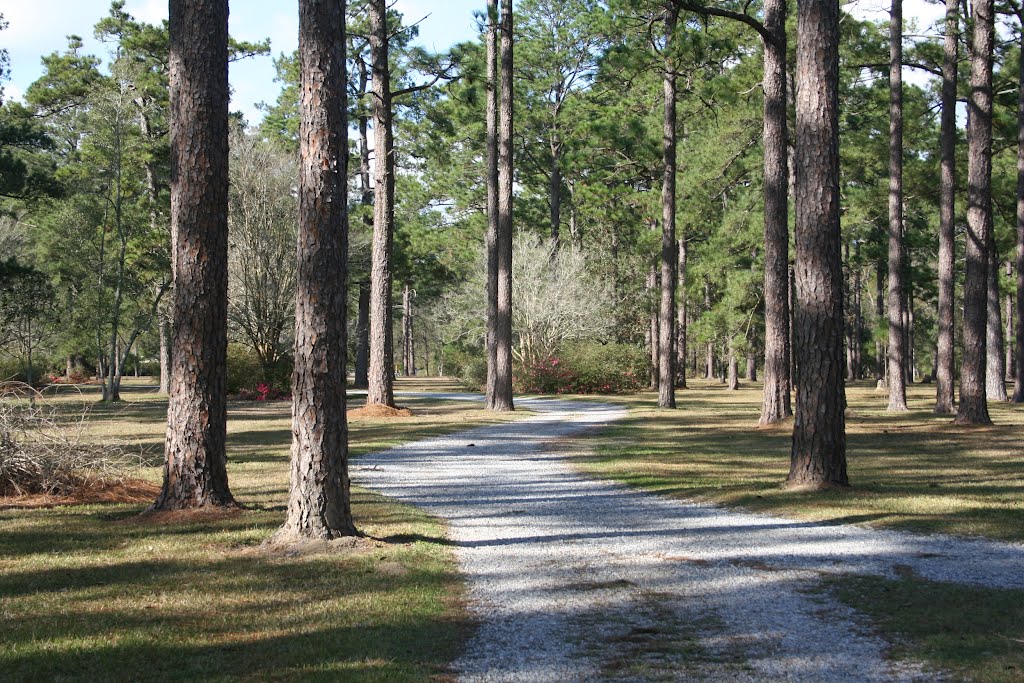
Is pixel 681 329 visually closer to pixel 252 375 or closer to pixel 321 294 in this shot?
pixel 252 375

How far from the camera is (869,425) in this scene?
19375mm

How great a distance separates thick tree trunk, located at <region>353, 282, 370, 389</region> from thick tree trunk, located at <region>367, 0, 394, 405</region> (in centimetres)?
1833

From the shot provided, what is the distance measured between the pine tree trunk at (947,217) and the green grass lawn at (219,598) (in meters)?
17.0

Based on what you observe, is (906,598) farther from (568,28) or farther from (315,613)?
(568,28)

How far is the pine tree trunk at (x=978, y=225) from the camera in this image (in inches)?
699

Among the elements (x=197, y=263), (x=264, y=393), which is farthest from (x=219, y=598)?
(x=264, y=393)

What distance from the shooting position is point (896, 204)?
2341 centimetres

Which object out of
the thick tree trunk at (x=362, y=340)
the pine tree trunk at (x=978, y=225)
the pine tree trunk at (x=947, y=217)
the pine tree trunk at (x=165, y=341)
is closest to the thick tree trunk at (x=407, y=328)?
the thick tree trunk at (x=362, y=340)

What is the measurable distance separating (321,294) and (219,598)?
7.89ft

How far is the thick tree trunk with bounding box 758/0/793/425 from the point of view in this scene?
17500 mm

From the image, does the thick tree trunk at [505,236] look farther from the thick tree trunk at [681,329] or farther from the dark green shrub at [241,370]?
the thick tree trunk at [681,329]

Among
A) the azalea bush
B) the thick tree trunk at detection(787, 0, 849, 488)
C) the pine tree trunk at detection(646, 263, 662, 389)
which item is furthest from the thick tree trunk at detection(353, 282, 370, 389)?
the thick tree trunk at detection(787, 0, 849, 488)

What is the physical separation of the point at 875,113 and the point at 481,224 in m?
19.2

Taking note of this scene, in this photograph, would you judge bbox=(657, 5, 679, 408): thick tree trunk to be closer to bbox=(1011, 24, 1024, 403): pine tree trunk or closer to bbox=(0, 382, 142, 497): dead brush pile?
bbox=(1011, 24, 1024, 403): pine tree trunk
